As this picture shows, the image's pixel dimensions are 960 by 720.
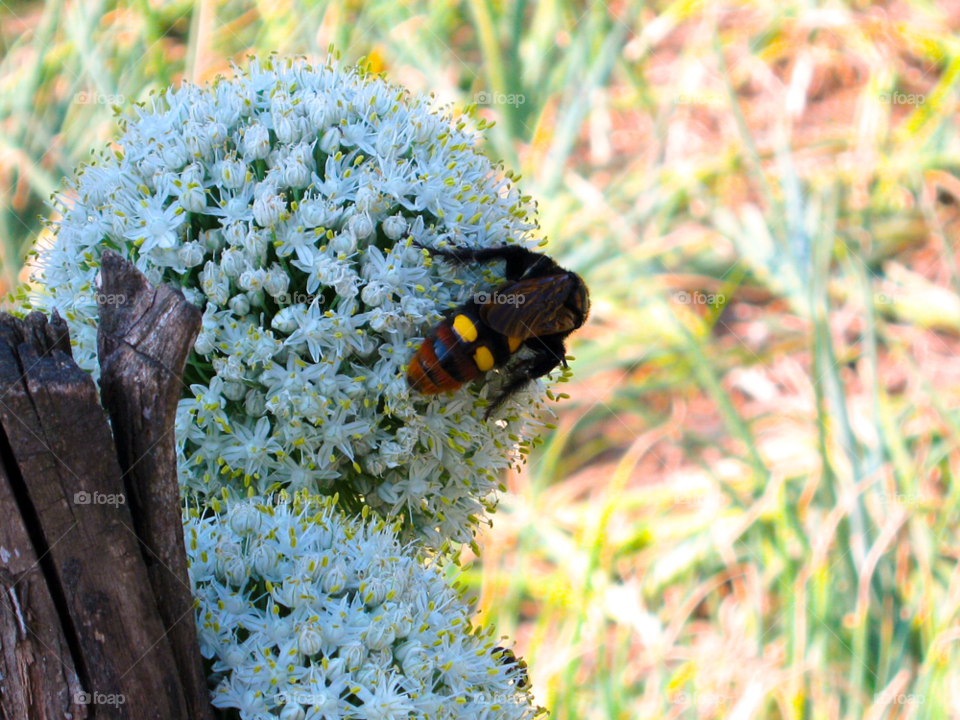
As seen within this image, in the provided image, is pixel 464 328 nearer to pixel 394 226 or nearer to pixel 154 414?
pixel 394 226

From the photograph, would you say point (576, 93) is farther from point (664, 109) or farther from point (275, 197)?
point (275, 197)

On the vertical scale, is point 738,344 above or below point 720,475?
above

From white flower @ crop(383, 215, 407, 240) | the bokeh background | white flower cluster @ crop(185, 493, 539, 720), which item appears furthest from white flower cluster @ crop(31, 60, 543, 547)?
the bokeh background

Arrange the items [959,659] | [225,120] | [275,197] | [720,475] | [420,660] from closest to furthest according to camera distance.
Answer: [420,660] < [275,197] < [225,120] < [959,659] < [720,475]

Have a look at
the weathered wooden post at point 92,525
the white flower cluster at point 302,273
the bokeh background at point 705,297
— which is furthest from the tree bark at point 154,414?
the bokeh background at point 705,297

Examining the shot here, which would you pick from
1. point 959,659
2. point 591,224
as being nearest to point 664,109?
point 591,224

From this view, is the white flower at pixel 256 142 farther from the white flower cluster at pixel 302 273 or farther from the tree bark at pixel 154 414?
the tree bark at pixel 154 414

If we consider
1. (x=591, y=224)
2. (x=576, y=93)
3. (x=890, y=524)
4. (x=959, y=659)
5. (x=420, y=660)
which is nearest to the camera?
(x=420, y=660)
